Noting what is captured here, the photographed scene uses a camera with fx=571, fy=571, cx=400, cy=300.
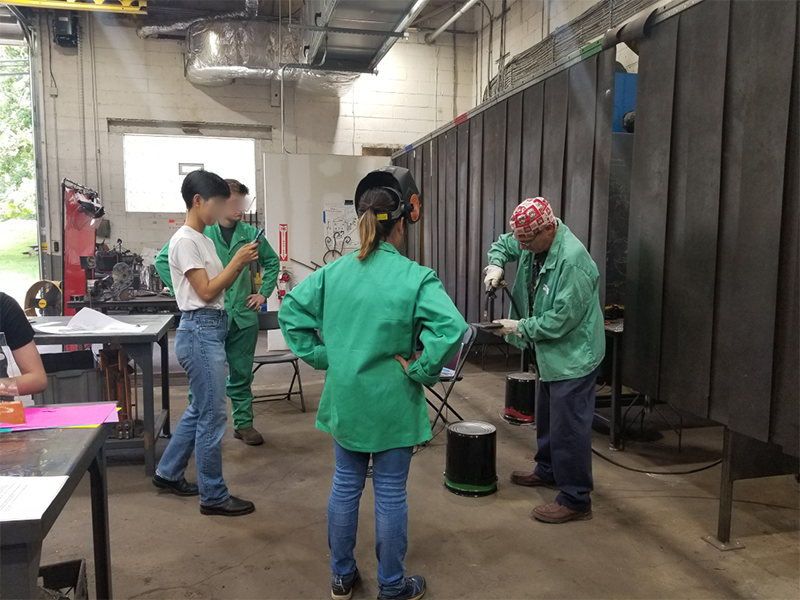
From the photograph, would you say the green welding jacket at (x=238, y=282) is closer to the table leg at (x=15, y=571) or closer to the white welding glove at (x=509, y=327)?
the white welding glove at (x=509, y=327)

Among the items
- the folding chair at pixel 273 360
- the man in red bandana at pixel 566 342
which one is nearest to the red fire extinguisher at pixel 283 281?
the folding chair at pixel 273 360

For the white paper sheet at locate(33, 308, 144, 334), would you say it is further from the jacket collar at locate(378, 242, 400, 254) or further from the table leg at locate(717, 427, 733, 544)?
the table leg at locate(717, 427, 733, 544)

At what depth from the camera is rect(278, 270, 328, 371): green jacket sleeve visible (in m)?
1.94

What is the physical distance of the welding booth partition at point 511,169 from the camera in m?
3.54

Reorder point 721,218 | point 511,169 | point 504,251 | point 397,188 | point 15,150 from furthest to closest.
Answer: point 15,150
point 511,169
point 504,251
point 721,218
point 397,188

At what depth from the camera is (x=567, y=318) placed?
249cm

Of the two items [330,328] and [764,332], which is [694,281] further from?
[330,328]

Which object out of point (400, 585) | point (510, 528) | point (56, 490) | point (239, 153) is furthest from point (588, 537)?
point (239, 153)

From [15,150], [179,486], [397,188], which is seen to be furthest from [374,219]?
Answer: [15,150]

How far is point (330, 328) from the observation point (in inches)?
74.8

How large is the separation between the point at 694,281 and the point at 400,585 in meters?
1.78

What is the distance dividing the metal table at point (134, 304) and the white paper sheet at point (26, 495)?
3.75 m

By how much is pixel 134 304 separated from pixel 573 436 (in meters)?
3.98

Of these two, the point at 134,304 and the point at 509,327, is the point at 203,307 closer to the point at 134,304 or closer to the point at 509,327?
the point at 509,327
